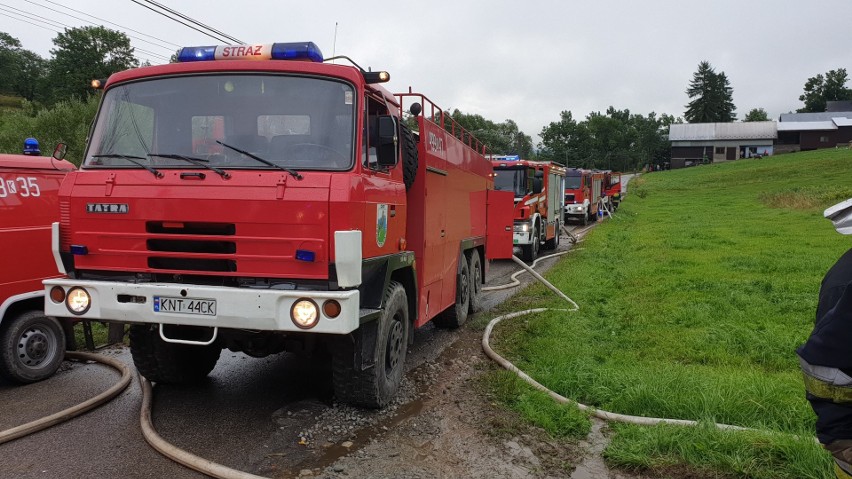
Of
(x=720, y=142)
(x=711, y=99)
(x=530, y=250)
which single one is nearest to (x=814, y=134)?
(x=720, y=142)

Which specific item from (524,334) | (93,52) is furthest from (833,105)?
(524,334)

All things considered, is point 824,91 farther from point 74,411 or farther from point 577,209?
point 74,411

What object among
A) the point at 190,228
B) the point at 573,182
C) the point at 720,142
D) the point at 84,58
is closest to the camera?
the point at 190,228

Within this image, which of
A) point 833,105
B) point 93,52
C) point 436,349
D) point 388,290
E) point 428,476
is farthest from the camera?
point 833,105

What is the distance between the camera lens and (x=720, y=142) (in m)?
91.1

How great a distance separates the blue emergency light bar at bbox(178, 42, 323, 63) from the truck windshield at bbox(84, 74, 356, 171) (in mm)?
272

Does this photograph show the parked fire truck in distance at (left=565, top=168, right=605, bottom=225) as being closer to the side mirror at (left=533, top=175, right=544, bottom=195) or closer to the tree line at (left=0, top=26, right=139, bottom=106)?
the side mirror at (left=533, top=175, right=544, bottom=195)

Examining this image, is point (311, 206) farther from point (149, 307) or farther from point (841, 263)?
point (841, 263)

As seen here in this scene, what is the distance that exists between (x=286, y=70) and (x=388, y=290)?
77.3 inches

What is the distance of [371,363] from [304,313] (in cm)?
94

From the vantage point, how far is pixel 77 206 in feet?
14.3

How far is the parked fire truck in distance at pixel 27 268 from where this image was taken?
5.51 meters

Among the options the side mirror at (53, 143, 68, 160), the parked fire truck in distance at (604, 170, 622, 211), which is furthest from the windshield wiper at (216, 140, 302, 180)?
the parked fire truck in distance at (604, 170, 622, 211)

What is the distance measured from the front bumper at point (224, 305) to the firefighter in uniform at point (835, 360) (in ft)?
8.61
